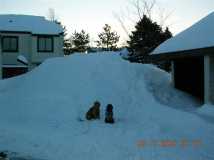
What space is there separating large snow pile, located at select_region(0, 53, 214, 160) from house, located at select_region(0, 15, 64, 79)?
337 inches

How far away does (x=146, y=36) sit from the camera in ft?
118

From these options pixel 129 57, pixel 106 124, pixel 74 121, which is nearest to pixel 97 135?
pixel 106 124

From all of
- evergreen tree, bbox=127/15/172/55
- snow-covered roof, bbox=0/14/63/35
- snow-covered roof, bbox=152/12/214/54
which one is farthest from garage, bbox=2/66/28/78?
snow-covered roof, bbox=152/12/214/54

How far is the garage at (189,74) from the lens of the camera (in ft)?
67.9

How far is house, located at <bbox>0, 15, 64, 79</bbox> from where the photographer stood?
33562mm

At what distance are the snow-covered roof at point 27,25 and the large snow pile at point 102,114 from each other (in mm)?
10752

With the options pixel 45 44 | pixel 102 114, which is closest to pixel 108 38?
pixel 45 44

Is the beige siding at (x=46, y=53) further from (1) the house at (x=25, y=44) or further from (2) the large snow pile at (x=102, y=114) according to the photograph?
(2) the large snow pile at (x=102, y=114)

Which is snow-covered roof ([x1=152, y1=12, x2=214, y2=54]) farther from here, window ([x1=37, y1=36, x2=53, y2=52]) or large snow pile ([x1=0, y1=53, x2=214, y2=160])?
window ([x1=37, y1=36, x2=53, y2=52])

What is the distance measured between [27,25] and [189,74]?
1981 cm

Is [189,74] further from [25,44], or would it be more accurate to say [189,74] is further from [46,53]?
[25,44]

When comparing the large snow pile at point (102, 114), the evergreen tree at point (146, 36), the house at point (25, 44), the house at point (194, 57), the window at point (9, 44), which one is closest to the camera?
the large snow pile at point (102, 114)
